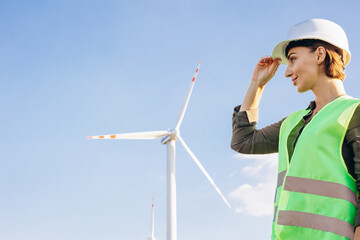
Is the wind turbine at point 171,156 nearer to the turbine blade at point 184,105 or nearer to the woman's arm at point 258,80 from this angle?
the turbine blade at point 184,105

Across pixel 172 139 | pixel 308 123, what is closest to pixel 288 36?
pixel 308 123

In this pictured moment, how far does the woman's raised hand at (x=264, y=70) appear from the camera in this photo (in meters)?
4.34

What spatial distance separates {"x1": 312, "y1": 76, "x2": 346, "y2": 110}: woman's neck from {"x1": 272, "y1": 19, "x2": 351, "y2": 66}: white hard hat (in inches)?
11.6

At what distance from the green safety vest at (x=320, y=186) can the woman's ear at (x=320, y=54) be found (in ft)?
1.22

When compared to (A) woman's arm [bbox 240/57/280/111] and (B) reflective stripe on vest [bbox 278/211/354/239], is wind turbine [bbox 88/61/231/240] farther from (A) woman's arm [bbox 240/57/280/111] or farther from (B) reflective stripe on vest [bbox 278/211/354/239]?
(B) reflective stripe on vest [bbox 278/211/354/239]

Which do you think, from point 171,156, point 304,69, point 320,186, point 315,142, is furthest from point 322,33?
point 171,156

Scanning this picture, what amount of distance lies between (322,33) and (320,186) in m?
1.34

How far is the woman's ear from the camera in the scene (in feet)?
11.9

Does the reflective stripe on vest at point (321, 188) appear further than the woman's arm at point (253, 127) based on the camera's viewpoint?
No

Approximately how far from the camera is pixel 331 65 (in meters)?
3.64

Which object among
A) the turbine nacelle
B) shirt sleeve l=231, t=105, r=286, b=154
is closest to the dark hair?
shirt sleeve l=231, t=105, r=286, b=154

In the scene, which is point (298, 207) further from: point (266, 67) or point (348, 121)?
point (266, 67)

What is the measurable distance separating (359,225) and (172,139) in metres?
24.2

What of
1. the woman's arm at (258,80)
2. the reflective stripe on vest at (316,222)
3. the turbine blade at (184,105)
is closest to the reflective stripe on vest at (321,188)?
the reflective stripe on vest at (316,222)
